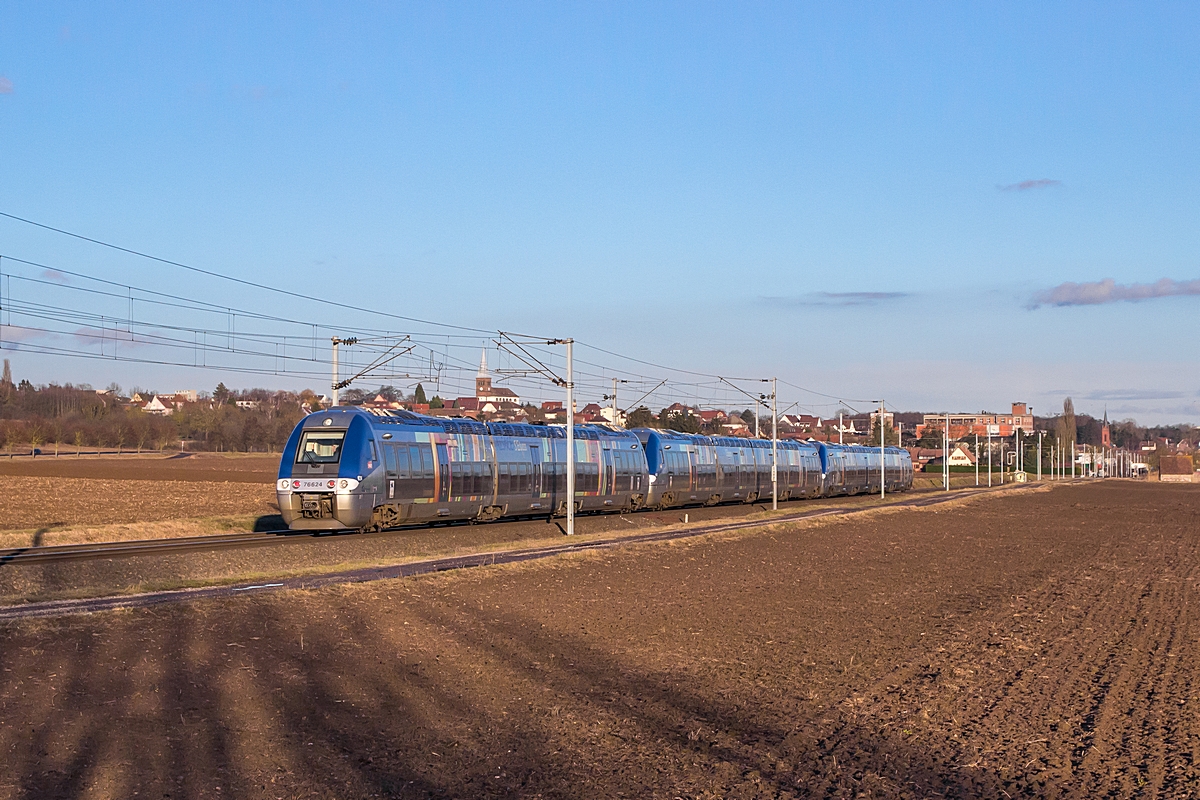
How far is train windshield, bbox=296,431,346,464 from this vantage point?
32500 millimetres

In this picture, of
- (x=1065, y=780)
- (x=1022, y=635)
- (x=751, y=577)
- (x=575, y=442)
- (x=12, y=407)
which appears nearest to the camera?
(x=1065, y=780)

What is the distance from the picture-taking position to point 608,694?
43.4 ft

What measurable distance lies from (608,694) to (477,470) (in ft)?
81.8

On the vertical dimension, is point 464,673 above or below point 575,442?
below

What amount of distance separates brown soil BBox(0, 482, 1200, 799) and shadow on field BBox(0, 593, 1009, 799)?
0.04m

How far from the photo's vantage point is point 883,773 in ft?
32.8

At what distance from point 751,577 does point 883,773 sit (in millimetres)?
16832

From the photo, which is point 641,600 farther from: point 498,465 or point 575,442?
point 575,442

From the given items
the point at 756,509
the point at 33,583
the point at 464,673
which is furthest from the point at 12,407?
the point at 464,673

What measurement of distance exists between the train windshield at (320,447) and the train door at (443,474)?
157 inches

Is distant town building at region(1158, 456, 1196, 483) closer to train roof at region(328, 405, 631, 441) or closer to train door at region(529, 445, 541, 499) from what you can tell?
train roof at region(328, 405, 631, 441)

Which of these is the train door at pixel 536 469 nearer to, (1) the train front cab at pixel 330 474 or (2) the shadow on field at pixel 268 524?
(2) the shadow on field at pixel 268 524

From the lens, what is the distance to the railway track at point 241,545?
18688 mm

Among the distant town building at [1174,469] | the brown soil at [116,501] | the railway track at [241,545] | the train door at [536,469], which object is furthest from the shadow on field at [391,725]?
the distant town building at [1174,469]
